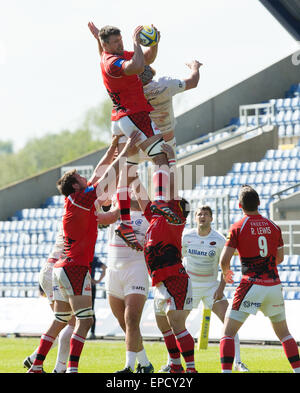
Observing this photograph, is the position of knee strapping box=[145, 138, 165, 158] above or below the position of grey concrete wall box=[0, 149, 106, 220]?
below

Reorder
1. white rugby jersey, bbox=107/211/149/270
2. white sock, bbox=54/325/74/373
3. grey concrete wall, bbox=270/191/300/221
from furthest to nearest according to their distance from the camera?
1. grey concrete wall, bbox=270/191/300/221
2. white rugby jersey, bbox=107/211/149/270
3. white sock, bbox=54/325/74/373

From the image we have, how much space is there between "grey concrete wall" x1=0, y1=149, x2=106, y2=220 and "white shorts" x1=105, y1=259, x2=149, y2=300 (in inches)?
654

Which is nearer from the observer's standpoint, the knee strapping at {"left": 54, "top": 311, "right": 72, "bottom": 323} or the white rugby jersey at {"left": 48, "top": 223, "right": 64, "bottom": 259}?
the knee strapping at {"left": 54, "top": 311, "right": 72, "bottom": 323}

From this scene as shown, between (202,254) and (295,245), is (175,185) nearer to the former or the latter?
(202,254)

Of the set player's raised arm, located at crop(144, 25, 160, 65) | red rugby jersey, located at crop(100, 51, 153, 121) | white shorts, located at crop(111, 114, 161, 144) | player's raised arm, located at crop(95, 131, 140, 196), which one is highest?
player's raised arm, located at crop(144, 25, 160, 65)

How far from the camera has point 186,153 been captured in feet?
75.4

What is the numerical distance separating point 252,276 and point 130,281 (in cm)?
149

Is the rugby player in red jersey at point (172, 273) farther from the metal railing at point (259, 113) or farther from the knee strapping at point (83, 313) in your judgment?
the metal railing at point (259, 113)

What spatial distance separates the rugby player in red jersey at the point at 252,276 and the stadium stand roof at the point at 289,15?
315cm

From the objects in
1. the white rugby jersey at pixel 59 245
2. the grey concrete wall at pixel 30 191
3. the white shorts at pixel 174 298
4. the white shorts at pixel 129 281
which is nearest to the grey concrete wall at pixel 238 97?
the grey concrete wall at pixel 30 191

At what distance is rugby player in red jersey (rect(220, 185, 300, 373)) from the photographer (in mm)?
8719

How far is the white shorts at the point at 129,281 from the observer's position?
31.2 ft

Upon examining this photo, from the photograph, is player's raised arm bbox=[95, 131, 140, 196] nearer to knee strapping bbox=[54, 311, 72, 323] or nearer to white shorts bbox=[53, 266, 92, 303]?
white shorts bbox=[53, 266, 92, 303]

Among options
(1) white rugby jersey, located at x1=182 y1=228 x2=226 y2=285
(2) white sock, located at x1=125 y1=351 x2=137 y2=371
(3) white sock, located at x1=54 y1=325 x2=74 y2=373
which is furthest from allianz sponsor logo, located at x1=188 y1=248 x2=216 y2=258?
(2) white sock, located at x1=125 y1=351 x2=137 y2=371
